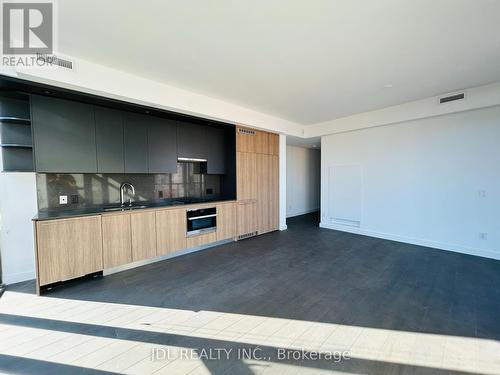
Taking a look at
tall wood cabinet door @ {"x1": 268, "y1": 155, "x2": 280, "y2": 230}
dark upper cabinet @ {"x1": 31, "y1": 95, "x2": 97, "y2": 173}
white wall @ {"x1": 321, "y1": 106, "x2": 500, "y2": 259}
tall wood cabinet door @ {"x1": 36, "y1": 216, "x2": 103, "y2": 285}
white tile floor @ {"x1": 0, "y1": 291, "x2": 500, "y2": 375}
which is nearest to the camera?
white tile floor @ {"x1": 0, "y1": 291, "x2": 500, "y2": 375}

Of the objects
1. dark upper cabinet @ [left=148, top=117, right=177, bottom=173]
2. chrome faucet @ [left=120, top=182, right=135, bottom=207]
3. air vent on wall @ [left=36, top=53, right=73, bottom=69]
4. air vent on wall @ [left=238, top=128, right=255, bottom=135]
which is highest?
air vent on wall @ [left=36, top=53, right=73, bottom=69]

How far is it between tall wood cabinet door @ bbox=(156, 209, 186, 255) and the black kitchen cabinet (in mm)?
877

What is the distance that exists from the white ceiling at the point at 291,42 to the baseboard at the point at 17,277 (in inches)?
121

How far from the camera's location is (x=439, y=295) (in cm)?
261

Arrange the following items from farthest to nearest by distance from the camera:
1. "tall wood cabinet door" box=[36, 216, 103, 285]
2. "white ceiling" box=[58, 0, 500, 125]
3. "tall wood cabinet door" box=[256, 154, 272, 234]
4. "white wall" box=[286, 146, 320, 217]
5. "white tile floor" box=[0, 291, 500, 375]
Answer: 1. "white wall" box=[286, 146, 320, 217]
2. "tall wood cabinet door" box=[256, 154, 272, 234]
3. "tall wood cabinet door" box=[36, 216, 103, 285]
4. "white ceiling" box=[58, 0, 500, 125]
5. "white tile floor" box=[0, 291, 500, 375]

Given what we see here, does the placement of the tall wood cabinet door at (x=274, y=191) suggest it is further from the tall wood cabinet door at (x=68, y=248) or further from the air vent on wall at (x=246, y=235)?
the tall wood cabinet door at (x=68, y=248)

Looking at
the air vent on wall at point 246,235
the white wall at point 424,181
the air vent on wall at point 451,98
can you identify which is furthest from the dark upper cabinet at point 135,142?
the air vent on wall at point 451,98

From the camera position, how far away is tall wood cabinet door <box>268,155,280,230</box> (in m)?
5.57

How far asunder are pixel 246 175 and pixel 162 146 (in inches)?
76.3

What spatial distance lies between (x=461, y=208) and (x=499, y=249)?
83 cm

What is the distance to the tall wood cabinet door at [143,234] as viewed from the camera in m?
3.33

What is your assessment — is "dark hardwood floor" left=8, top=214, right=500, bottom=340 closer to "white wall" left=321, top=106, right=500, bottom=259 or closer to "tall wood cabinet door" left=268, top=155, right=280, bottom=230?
"white wall" left=321, top=106, right=500, bottom=259

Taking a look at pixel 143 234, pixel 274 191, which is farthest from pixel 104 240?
pixel 274 191

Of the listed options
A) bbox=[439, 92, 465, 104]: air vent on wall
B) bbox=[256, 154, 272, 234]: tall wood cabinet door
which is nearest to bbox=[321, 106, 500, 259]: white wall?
bbox=[439, 92, 465, 104]: air vent on wall
